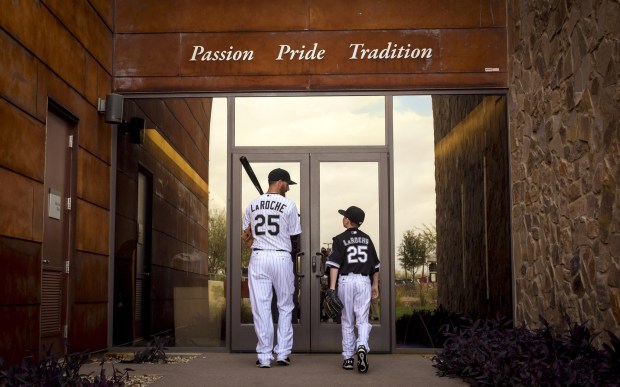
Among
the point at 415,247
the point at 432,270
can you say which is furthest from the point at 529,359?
the point at 415,247

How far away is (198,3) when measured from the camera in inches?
386

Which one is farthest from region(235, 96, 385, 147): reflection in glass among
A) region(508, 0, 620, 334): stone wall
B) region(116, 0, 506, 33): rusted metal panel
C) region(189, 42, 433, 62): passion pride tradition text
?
region(508, 0, 620, 334): stone wall

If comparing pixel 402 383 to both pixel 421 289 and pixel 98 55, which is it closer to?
pixel 421 289

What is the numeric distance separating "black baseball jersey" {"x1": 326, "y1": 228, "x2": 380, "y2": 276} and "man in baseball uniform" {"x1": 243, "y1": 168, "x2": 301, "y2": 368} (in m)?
0.46

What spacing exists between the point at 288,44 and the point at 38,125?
347 cm

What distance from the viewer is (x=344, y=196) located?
961 centimetres

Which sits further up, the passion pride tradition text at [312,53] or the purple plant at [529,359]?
the passion pride tradition text at [312,53]

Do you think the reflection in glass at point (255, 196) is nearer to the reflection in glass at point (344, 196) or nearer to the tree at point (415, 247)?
the reflection in glass at point (344, 196)

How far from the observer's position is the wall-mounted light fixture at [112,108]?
9234 mm

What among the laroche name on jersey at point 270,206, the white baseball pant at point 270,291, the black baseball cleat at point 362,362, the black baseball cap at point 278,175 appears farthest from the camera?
the black baseball cap at point 278,175

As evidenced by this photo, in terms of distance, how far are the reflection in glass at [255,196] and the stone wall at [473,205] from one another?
1.65m

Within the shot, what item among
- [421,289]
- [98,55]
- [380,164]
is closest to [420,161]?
[380,164]

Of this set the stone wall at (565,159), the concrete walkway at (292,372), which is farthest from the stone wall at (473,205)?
the concrete walkway at (292,372)

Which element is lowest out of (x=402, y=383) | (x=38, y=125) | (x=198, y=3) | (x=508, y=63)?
(x=402, y=383)
